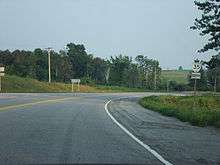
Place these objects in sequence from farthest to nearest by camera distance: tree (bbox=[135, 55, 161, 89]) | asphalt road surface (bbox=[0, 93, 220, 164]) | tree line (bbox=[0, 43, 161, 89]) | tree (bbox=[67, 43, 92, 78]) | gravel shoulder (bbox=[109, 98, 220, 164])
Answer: tree (bbox=[135, 55, 161, 89]), tree (bbox=[67, 43, 92, 78]), tree line (bbox=[0, 43, 161, 89]), gravel shoulder (bbox=[109, 98, 220, 164]), asphalt road surface (bbox=[0, 93, 220, 164])

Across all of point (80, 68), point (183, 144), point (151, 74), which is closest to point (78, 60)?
point (80, 68)

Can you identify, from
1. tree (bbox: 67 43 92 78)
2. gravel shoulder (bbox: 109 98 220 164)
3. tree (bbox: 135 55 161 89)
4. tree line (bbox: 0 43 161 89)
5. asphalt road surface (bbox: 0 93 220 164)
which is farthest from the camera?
tree (bbox: 135 55 161 89)

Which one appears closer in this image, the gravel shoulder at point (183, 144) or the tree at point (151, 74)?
the gravel shoulder at point (183, 144)

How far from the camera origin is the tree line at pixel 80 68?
457 ft

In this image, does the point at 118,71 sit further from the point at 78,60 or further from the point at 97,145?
the point at 97,145

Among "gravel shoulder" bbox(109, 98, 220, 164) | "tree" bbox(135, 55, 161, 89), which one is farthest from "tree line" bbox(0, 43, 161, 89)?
"gravel shoulder" bbox(109, 98, 220, 164)

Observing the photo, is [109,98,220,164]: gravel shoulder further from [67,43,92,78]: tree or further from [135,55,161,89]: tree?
[135,55,161,89]: tree

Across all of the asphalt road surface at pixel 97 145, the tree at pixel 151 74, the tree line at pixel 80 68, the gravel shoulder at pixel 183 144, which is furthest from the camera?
the tree at pixel 151 74

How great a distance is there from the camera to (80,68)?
567ft

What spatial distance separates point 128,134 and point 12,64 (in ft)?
416

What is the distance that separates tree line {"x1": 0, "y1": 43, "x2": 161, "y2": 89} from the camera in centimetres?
13940

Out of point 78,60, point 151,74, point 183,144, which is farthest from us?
point 151,74

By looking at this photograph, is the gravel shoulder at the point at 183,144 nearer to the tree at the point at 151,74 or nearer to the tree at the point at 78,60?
the tree at the point at 78,60

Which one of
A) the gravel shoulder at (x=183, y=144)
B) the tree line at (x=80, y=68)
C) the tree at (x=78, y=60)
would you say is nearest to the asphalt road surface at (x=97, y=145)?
the gravel shoulder at (x=183, y=144)
